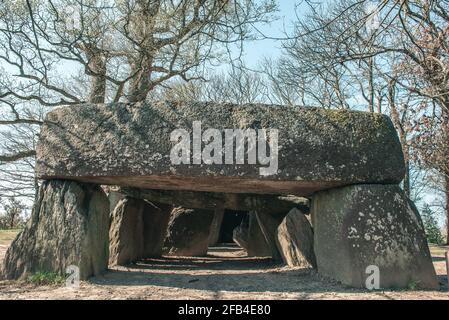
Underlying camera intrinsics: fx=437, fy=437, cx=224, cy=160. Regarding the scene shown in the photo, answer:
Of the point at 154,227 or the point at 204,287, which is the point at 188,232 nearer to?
the point at 154,227

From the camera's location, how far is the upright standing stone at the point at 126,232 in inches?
267

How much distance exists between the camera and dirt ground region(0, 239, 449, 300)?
4.37m

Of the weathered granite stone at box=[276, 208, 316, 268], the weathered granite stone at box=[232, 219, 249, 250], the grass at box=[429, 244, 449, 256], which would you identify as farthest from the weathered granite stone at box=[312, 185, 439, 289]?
the grass at box=[429, 244, 449, 256]

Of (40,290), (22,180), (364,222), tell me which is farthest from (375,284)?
(22,180)

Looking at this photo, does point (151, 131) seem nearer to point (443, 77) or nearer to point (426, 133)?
point (443, 77)

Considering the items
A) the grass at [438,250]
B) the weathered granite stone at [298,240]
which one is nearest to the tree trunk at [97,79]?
the weathered granite stone at [298,240]

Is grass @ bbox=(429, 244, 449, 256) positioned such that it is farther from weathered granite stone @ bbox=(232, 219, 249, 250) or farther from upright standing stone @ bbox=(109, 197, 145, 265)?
upright standing stone @ bbox=(109, 197, 145, 265)

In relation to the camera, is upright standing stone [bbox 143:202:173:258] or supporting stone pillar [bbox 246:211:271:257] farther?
supporting stone pillar [bbox 246:211:271:257]

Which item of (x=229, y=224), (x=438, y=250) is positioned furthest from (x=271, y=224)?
(x=229, y=224)

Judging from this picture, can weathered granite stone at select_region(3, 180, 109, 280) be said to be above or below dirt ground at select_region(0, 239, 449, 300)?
above

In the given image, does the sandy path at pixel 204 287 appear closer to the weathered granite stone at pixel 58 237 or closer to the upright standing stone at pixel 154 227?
the weathered granite stone at pixel 58 237

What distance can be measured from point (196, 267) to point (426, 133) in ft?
24.4

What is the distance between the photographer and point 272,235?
25.8ft

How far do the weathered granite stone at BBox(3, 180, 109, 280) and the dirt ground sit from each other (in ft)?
0.80
